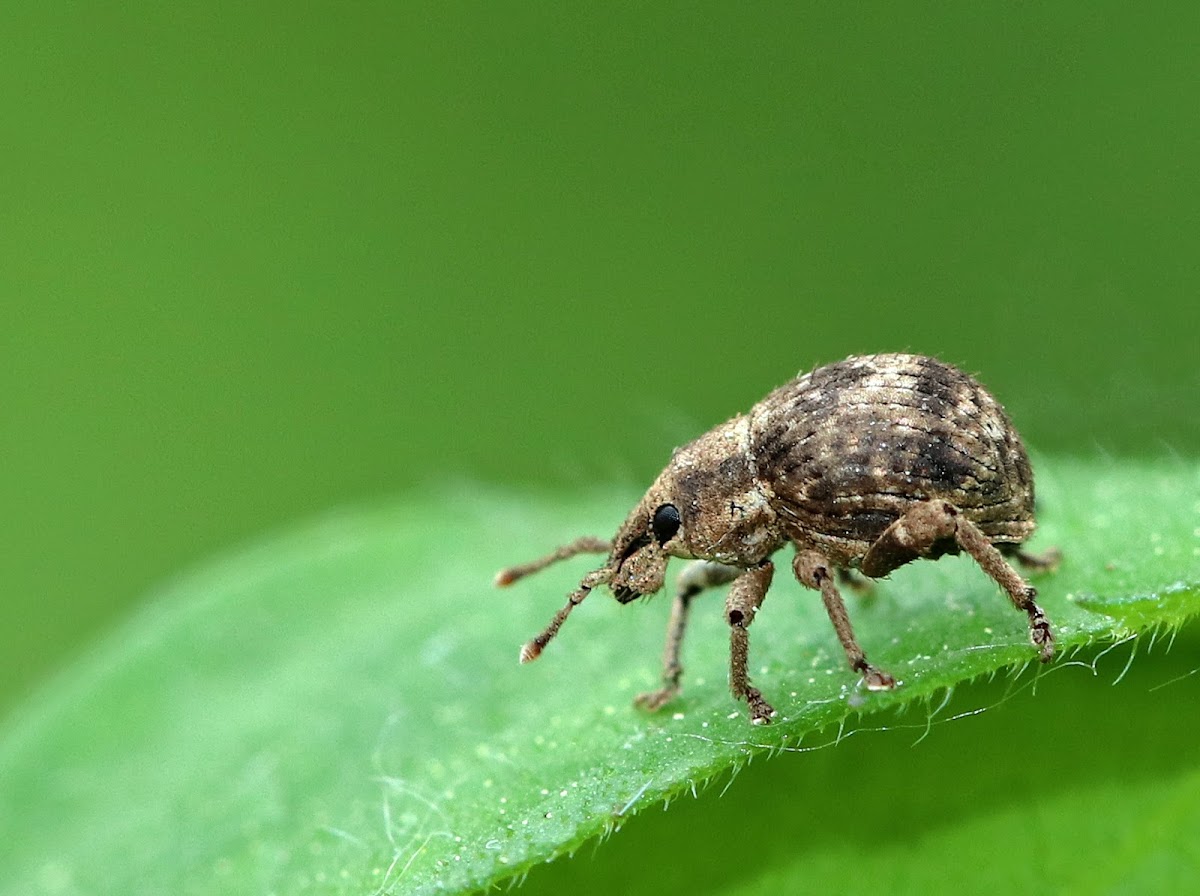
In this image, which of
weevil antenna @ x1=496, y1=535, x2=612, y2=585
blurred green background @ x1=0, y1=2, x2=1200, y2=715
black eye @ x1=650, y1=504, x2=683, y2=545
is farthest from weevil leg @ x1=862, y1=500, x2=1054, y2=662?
blurred green background @ x1=0, y1=2, x2=1200, y2=715

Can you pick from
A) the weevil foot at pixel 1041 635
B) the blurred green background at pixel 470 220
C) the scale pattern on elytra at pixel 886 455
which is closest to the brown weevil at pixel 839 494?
the scale pattern on elytra at pixel 886 455

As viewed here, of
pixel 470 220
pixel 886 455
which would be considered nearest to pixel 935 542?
pixel 886 455

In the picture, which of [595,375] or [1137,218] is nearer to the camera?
[1137,218]

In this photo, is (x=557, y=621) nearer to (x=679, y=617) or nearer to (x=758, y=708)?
(x=679, y=617)

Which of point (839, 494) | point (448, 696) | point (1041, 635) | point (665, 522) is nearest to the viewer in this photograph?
point (1041, 635)

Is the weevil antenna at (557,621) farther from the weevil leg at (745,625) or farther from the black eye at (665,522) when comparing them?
the weevil leg at (745,625)

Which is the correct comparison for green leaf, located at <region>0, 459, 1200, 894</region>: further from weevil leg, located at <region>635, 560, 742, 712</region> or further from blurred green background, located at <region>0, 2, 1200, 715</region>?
blurred green background, located at <region>0, 2, 1200, 715</region>

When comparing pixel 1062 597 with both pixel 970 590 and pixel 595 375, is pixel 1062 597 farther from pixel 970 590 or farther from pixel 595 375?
pixel 595 375

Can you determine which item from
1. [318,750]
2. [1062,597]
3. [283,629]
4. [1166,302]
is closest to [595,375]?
[1166,302]
